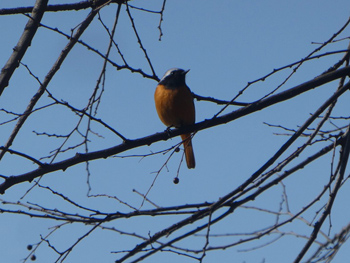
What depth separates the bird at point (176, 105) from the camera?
19.3ft

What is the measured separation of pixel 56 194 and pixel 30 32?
3.04 ft

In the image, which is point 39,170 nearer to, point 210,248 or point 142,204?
point 142,204

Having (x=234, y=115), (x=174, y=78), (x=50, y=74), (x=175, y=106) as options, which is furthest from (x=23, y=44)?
(x=174, y=78)

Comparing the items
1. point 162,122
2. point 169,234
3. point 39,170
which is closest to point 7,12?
point 39,170

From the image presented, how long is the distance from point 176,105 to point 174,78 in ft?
1.65

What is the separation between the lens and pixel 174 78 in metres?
6.27

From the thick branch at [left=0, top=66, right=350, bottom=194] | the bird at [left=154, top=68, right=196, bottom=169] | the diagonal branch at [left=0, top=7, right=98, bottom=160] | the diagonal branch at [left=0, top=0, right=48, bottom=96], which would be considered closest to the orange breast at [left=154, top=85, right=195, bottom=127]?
the bird at [left=154, top=68, right=196, bottom=169]

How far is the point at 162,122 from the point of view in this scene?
605 cm

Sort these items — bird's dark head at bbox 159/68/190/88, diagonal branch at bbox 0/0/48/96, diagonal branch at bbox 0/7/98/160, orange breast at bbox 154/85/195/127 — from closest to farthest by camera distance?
diagonal branch at bbox 0/0/48/96
diagonal branch at bbox 0/7/98/160
orange breast at bbox 154/85/195/127
bird's dark head at bbox 159/68/190/88

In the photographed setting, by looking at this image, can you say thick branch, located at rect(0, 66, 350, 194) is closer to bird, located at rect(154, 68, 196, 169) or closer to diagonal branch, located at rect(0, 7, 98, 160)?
diagonal branch, located at rect(0, 7, 98, 160)

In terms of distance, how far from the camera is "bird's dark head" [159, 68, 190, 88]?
20.2 ft

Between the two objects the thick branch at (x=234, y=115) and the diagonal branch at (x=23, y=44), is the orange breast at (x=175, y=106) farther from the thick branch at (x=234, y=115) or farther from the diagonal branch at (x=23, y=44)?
the diagonal branch at (x=23, y=44)

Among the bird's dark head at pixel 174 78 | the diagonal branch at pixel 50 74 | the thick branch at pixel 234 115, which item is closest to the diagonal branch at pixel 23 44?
the diagonal branch at pixel 50 74

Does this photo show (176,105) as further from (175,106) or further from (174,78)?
(174,78)
